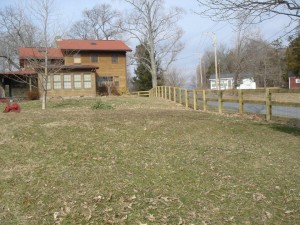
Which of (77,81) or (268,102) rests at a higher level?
(77,81)

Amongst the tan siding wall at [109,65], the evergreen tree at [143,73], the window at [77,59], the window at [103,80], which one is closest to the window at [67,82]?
the window at [77,59]

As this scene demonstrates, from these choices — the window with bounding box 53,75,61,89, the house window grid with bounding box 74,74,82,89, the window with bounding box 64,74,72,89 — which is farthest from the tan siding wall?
the window with bounding box 53,75,61,89

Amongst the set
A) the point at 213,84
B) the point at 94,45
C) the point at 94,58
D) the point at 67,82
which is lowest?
the point at 67,82

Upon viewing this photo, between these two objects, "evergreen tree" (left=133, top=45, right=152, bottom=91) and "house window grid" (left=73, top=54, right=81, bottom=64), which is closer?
"house window grid" (left=73, top=54, right=81, bottom=64)

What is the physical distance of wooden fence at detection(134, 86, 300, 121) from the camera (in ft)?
37.2

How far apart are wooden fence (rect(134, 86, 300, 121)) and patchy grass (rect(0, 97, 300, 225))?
2.13m

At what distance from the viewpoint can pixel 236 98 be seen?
47.3 feet

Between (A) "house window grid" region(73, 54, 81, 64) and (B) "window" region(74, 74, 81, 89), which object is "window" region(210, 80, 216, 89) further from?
(B) "window" region(74, 74, 81, 89)

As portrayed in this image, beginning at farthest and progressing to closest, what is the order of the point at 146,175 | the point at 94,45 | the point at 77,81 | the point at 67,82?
1. the point at 94,45
2. the point at 77,81
3. the point at 67,82
4. the point at 146,175

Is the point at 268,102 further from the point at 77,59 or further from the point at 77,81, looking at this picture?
the point at 77,59

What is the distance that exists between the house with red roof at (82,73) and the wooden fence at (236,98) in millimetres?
11376

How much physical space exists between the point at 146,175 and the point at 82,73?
30.2m

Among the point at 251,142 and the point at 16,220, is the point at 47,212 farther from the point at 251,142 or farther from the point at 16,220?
the point at 251,142

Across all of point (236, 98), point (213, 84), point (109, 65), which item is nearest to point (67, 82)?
point (109, 65)
